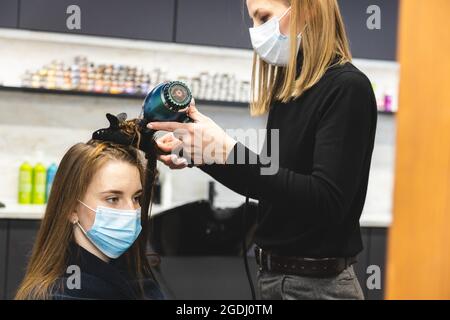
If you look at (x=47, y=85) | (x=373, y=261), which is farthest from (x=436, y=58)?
(x=47, y=85)

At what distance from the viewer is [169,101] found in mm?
1655

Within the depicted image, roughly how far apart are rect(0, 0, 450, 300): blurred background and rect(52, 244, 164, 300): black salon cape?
0.54 metres

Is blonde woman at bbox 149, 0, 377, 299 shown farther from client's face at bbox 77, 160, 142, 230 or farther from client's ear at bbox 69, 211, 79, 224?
client's ear at bbox 69, 211, 79, 224

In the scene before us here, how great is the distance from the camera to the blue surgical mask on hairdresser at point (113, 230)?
6.37 ft

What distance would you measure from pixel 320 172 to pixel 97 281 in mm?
903

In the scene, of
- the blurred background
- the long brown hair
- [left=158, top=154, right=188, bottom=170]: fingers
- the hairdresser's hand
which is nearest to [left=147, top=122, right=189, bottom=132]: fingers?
the hairdresser's hand

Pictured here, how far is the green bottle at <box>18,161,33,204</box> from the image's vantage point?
9.75 ft

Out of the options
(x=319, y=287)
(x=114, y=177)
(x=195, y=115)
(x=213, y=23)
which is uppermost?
(x=213, y=23)

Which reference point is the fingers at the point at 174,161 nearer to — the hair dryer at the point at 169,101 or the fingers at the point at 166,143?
the fingers at the point at 166,143

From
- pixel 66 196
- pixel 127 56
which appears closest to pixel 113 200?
pixel 66 196

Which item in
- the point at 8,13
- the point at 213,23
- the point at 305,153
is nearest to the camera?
the point at 305,153

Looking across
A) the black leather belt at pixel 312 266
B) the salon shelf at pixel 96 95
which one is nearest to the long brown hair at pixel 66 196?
the black leather belt at pixel 312 266

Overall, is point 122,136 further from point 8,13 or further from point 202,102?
point 8,13

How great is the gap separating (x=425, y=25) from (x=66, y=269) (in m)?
1.51
